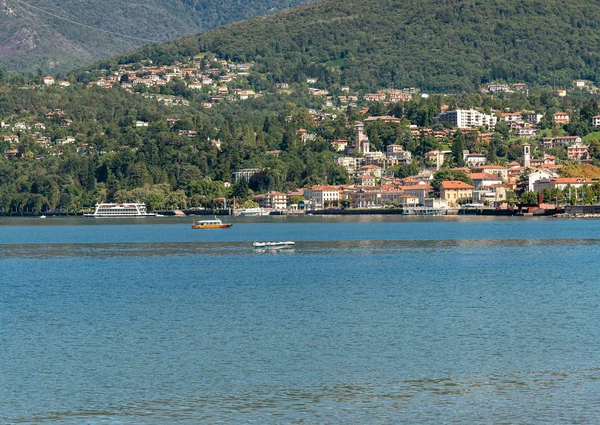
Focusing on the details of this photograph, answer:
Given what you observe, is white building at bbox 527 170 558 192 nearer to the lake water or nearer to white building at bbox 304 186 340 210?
white building at bbox 304 186 340 210

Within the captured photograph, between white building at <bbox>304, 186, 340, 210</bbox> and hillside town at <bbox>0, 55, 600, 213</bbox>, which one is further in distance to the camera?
white building at <bbox>304, 186, 340, 210</bbox>

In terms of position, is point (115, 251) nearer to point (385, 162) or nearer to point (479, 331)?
point (479, 331)

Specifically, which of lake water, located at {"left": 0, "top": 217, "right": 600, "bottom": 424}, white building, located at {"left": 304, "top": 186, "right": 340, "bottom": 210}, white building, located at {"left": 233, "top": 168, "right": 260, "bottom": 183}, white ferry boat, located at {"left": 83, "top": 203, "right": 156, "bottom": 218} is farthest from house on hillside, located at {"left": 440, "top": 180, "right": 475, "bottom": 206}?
lake water, located at {"left": 0, "top": 217, "right": 600, "bottom": 424}

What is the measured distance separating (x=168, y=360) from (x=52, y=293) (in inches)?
612

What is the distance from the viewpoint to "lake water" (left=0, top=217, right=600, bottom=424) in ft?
63.5

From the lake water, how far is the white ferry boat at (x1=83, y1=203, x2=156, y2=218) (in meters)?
107

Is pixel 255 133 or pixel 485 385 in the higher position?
pixel 255 133

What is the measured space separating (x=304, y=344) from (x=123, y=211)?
134 m

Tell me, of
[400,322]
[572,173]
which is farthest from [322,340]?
[572,173]

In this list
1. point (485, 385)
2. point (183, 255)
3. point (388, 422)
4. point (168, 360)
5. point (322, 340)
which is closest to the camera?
point (388, 422)

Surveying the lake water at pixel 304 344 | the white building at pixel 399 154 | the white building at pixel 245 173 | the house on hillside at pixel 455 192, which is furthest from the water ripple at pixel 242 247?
the white building at pixel 399 154

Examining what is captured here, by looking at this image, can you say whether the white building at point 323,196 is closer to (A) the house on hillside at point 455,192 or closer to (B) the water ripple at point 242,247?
(A) the house on hillside at point 455,192

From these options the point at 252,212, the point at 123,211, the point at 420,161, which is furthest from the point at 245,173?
the point at 420,161

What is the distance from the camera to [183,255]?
195 ft
